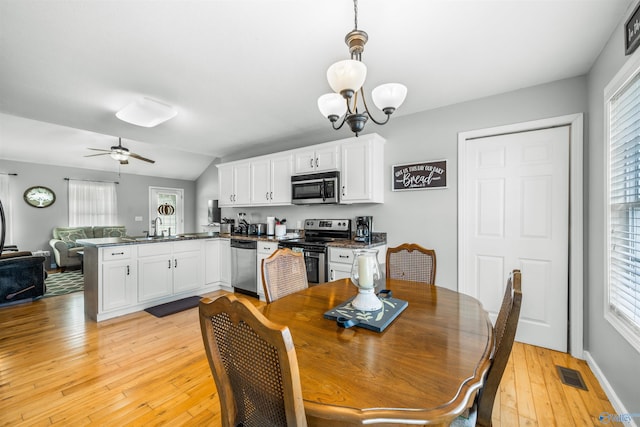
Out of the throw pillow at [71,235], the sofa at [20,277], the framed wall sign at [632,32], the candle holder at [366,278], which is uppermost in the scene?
the framed wall sign at [632,32]

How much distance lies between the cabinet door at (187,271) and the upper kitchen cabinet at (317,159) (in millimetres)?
2028

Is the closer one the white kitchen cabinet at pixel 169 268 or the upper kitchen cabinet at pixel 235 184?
the white kitchen cabinet at pixel 169 268

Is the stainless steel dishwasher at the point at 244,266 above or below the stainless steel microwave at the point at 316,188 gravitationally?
below

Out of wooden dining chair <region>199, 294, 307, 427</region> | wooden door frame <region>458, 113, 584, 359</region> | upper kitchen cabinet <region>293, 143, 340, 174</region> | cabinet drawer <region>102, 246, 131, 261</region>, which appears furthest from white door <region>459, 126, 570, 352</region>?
cabinet drawer <region>102, 246, 131, 261</region>

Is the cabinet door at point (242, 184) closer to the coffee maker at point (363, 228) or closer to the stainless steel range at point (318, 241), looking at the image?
the stainless steel range at point (318, 241)

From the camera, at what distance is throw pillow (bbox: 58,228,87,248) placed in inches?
233

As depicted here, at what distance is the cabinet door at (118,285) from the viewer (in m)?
3.17

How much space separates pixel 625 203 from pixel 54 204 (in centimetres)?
915

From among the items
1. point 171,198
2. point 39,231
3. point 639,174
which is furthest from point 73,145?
point 639,174

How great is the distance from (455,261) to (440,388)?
2.40 metres

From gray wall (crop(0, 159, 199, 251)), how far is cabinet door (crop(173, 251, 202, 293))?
177 inches

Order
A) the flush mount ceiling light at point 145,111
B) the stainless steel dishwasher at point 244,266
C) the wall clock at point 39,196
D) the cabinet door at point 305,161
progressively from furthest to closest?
the wall clock at point 39,196 < the stainless steel dishwasher at point 244,266 < the cabinet door at point 305,161 < the flush mount ceiling light at point 145,111

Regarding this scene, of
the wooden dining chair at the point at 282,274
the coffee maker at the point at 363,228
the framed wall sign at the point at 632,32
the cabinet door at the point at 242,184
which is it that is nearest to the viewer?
the framed wall sign at the point at 632,32

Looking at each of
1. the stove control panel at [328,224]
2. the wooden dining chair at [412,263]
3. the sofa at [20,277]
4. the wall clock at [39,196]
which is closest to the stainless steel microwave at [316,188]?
the stove control panel at [328,224]
